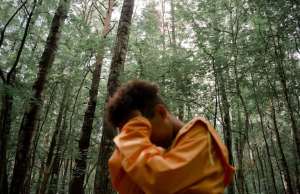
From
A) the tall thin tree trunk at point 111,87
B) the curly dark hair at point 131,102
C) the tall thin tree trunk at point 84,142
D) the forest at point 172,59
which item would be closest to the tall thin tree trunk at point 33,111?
the forest at point 172,59

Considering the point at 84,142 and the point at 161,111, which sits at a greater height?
the point at 84,142

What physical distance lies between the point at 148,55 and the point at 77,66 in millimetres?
2311

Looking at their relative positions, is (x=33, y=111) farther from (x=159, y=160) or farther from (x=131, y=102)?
(x=159, y=160)

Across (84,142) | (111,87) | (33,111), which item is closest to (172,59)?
(84,142)

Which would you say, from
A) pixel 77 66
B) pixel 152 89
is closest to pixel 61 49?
pixel 77 66

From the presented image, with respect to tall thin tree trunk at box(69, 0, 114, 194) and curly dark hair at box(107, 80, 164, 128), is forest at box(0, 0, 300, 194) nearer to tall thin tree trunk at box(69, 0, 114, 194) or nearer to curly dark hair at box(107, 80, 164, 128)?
tall thin tree trunk at box(69, 0, 114, 194)

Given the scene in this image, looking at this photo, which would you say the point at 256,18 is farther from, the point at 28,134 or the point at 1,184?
the point at 1,184

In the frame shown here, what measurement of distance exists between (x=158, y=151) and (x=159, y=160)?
0.19 ft

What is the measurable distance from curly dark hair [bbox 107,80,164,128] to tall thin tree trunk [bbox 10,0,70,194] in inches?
160

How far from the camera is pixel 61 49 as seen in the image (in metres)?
9.85

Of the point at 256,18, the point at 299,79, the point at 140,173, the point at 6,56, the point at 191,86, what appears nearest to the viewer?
the point at 140,173

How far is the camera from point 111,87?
548cm

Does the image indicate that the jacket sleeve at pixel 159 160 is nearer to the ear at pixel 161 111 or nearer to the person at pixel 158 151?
the person at pixel 158 151

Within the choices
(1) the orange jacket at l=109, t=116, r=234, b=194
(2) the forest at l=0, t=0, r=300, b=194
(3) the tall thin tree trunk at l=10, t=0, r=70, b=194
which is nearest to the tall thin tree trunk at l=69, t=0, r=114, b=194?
(2) the forest at l=0, t=0, r=300, b=194
